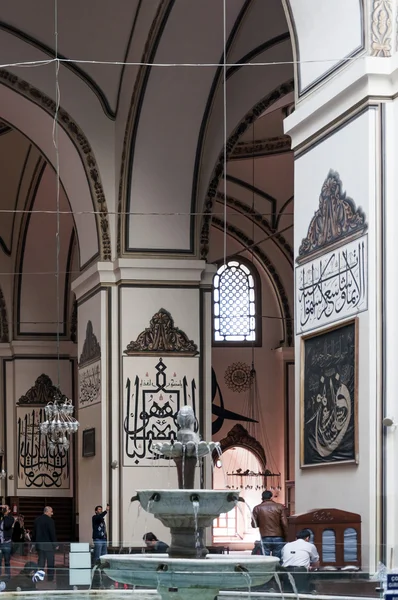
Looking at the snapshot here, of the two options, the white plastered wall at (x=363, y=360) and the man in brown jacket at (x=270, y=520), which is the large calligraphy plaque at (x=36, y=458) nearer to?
the man in brown jacket at (x=270, y=520)

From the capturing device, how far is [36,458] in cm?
2069

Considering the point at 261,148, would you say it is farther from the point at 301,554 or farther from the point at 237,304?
the point at 301,554

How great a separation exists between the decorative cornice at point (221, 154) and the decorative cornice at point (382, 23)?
672 cm

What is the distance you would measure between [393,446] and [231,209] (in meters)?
13.5

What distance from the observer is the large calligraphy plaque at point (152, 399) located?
48.2 ft

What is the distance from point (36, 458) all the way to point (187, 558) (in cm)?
1384

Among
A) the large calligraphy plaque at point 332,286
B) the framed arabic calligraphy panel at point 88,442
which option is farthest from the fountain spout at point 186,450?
the framed arabic calligraphy panel at point 88,442

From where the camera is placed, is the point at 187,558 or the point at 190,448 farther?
the point at 190,448

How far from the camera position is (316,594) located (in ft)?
23.8

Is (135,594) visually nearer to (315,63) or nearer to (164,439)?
(315,63)

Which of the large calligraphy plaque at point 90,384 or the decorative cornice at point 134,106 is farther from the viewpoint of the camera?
the large calligraphy plaque at point 90,384

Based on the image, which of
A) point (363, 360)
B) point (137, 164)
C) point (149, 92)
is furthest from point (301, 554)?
point (137, 164)

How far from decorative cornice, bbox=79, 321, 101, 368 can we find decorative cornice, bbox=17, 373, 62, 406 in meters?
4.70

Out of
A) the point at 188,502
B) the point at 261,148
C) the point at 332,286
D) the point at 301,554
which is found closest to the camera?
the point at 188,502
